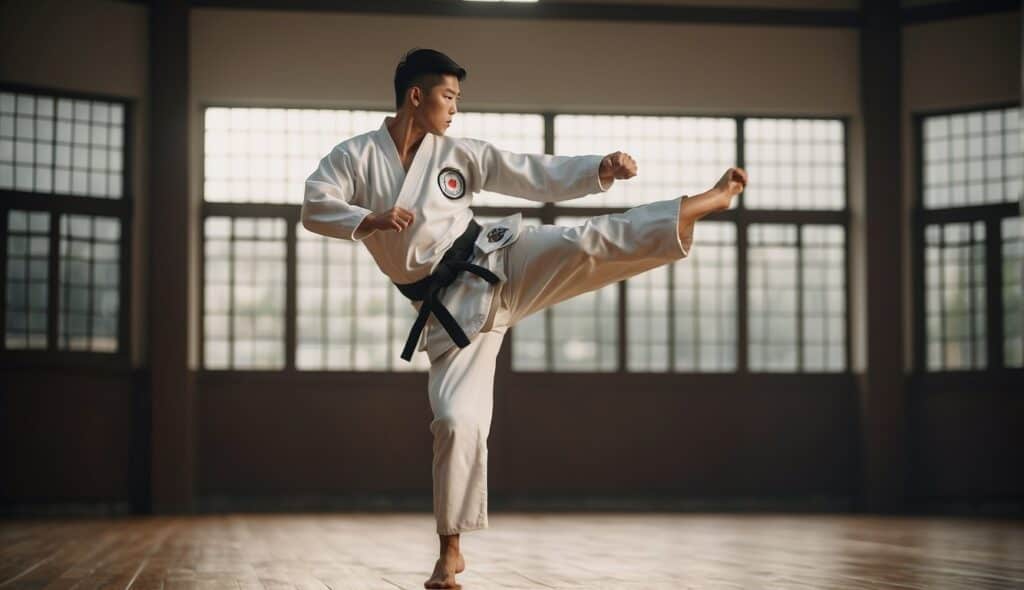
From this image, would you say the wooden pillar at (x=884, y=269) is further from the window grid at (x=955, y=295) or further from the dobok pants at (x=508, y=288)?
the dobok pants at (x=508, y=288)

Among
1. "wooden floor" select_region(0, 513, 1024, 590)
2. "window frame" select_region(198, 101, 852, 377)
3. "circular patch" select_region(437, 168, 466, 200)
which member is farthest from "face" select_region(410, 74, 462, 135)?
"window frame" select_region(198, 101, 852, 377)

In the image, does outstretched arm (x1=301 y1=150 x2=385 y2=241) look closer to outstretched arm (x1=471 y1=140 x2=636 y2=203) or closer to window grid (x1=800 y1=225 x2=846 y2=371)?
outstretched arm (x1=471 y1=140 x2=636 y2=203)

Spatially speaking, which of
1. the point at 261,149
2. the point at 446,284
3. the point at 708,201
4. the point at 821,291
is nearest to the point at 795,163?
the point at 821,291

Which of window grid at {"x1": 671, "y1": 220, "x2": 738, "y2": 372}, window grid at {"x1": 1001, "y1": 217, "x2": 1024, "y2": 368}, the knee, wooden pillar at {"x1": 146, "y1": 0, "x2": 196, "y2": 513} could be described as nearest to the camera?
the knee

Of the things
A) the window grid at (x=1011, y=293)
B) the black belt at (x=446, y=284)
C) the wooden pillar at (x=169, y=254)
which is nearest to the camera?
the black belt at (x=446, y=284)

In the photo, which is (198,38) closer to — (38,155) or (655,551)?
(38,155)

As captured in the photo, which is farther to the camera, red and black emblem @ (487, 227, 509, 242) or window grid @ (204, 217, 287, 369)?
window grid @ (204, 217, 287, 369)

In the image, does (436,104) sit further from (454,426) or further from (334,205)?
(454,426)

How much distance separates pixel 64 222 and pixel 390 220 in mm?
5579

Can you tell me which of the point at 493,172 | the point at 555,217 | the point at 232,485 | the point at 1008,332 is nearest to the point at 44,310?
the point at 232,485

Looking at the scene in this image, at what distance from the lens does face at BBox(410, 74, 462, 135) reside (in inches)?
140

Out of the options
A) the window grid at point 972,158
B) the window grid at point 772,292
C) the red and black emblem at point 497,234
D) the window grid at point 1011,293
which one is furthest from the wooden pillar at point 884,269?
the red and black emblem at point 497,234

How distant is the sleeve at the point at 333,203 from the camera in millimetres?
3342

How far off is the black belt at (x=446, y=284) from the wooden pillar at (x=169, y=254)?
521cm
